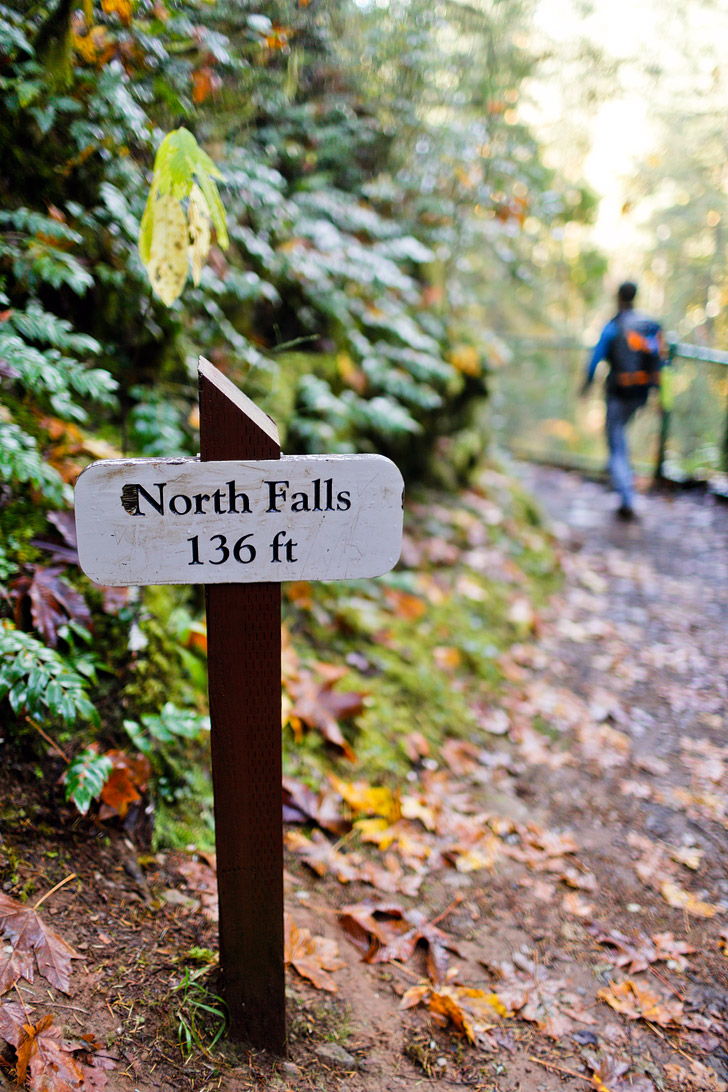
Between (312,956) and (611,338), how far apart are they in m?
6.77

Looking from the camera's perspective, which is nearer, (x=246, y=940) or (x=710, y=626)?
(x=246, y=940)

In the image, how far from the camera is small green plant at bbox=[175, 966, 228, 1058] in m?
1.74

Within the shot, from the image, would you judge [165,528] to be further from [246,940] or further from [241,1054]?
[241,1054]

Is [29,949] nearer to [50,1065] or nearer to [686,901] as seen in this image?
[50,1065]

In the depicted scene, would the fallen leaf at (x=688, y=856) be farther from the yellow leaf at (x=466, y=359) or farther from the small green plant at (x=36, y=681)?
the yellow leaf at (x=466, y=359)

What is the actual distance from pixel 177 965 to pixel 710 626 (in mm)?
4654

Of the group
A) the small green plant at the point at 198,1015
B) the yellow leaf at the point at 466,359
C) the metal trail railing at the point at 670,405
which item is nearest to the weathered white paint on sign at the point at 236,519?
the small green plant at the point at 198,1015

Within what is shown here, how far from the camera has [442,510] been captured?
598cm

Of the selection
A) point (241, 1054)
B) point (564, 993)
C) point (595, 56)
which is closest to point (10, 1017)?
point (241, 1054)

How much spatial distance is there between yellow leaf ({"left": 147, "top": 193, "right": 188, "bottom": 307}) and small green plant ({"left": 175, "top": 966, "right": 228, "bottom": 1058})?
2074 mm

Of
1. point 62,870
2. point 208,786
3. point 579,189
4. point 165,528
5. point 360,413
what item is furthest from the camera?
point 579,189

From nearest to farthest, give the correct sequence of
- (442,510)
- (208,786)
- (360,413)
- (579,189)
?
(208,786) < (360,413) < (442,510) < (579,189)

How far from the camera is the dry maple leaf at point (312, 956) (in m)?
2.14

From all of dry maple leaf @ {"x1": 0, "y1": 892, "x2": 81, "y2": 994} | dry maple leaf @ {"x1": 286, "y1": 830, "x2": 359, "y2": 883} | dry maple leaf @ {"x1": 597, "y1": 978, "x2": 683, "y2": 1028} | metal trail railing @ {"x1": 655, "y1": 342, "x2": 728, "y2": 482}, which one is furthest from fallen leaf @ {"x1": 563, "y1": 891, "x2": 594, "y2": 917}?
metal trail railing @ {"x1": 655, "y1": 342, "x2": 728, "y2": 482}
